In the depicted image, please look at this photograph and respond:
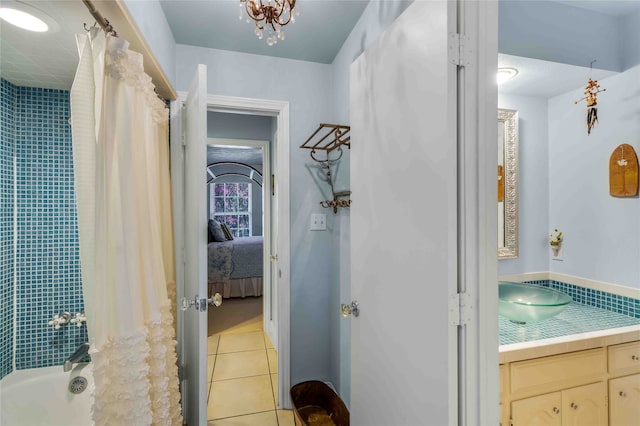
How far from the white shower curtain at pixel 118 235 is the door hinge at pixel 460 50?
1.09 metres

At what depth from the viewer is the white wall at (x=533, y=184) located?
197cm

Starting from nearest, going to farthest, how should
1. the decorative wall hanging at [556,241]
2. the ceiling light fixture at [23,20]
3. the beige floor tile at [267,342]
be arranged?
the ceiling light fixture at [23,20] < the decorative wall hanging at [556,241] < the beige floor tile at [267,342]

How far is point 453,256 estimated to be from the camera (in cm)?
89

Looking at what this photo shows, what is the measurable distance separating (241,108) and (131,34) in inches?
36.0

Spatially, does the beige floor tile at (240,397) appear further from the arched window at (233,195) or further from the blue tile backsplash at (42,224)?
the arched window at (233,195)

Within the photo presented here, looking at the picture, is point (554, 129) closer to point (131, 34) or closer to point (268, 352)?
point (131, 34)

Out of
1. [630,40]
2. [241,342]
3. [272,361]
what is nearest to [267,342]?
[241,342]

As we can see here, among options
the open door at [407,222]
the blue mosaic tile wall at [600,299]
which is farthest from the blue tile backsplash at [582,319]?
the open door at [407,222]

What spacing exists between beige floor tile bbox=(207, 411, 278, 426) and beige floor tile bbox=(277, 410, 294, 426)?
1.0 inches

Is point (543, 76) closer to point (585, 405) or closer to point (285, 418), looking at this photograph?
point (585, 405)

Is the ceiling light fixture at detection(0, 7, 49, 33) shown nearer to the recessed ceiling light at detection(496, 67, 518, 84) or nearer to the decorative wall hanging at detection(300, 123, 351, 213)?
the decorative wall hanging at detection(300, 123, 351, 213)

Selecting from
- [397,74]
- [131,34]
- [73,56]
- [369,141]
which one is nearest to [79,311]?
[73,56]

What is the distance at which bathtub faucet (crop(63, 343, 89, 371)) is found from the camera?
1298 millimetres

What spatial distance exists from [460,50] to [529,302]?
151cm
